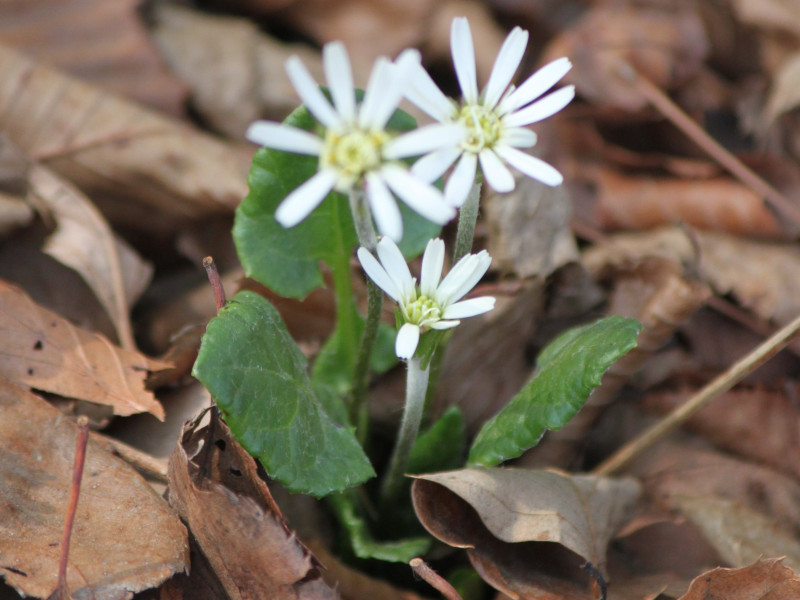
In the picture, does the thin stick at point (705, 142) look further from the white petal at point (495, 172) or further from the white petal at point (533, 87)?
the white petal at point (495, 172)

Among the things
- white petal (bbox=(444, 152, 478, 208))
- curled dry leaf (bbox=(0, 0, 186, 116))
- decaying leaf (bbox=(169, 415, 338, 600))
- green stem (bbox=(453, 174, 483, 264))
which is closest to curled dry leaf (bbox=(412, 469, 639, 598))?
decaying leaf (bbox=(169, 415, 338, 600))

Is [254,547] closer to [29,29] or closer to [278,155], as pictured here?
[278,155]

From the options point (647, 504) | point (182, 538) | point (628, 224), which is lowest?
point (182, 538)

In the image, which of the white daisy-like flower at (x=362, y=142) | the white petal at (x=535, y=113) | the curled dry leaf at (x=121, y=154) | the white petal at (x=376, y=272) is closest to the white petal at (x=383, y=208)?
the white daisy-like flower at (x=362, y=142)

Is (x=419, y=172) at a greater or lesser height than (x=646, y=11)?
lesser

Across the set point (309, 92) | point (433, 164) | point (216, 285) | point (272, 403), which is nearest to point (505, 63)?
point (433, 164)

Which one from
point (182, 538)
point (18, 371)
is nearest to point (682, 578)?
point (182, 538)
